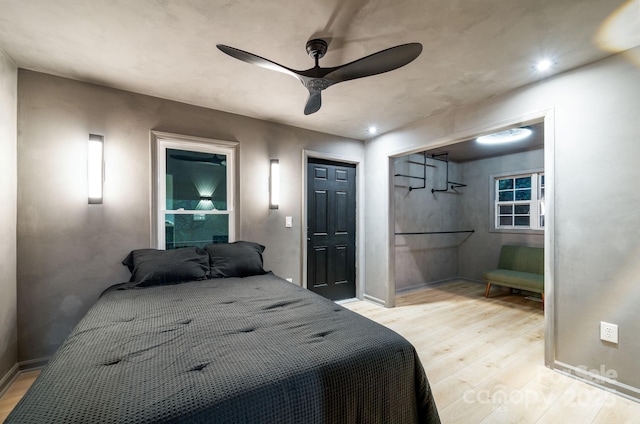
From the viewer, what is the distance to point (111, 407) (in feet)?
2.89

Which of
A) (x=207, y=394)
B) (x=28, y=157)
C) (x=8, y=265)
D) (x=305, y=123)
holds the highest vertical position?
(x=305, y=123)

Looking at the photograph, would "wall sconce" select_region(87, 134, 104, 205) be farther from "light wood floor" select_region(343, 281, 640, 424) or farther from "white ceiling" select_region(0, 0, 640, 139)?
"light wood floor" select_region(343, 281, 640, 424)

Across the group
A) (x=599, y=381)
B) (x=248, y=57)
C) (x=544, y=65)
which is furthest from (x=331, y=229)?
(x=599, y=381)

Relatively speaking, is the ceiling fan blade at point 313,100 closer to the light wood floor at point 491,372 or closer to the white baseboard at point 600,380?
the light wood floor at point 491,372

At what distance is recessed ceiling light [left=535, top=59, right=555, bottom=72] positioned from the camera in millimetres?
2197

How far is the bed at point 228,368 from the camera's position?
0.92 meters

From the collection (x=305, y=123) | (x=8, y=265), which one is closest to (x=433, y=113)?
(x=305, y=123)

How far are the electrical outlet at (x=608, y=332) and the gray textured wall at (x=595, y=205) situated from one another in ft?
0.11

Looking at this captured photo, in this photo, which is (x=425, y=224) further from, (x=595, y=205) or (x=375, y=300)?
(x=595, y=205)

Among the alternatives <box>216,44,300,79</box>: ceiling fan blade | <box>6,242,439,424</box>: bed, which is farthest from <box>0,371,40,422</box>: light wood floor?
<box>216,44,300,79</box>: ceiling fan blade

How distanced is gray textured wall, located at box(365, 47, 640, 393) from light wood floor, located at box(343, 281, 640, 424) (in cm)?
31

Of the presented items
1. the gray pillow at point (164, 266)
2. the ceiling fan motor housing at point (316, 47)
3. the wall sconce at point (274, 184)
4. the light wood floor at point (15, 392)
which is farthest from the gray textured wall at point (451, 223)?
the light wood floor at point (15, 392)

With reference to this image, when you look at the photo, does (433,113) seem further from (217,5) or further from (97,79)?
(97,79)

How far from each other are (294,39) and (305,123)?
171 centimetres
